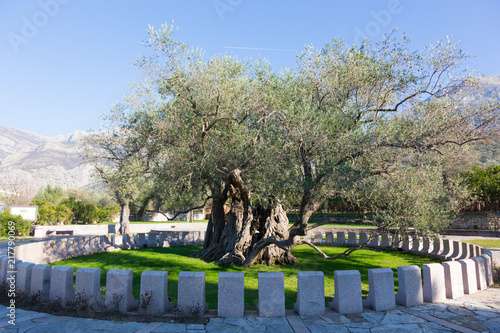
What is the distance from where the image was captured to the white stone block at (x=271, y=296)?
635 cm

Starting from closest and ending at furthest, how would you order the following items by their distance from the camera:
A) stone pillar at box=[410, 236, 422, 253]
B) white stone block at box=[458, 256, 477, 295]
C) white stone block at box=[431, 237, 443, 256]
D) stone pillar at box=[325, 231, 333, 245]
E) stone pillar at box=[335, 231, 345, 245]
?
white stone block at box=[458, 256, 477, 295] < white stone block at box=[431, 237, 443, 256] < stone pillar at box=[410, 236, 422, 253] < stone pillar at box=[335, 231, 345, 245] < stone pillar at box=[325, 231, 333, 245]

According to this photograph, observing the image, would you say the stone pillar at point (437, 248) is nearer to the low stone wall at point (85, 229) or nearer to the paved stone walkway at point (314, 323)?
the paved stone walkway at point (314, 323)

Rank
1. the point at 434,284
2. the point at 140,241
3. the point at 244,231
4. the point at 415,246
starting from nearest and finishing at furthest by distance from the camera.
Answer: the point at 434,284, the point at 244,231, the point at 415,246, the point at 140,241

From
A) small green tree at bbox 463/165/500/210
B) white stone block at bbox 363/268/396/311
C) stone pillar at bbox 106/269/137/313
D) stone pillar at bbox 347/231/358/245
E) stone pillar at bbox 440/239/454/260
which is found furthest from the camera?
small green tree at bbox 463/165/500/210

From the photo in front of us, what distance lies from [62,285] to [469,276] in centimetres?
990

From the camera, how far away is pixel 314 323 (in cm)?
599

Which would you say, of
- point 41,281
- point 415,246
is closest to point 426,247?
point 415,246

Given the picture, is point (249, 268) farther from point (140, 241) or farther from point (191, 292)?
point (140, 241)

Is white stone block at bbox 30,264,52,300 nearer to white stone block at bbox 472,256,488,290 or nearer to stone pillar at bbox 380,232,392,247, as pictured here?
white stone block at bbox 472,256,488,290

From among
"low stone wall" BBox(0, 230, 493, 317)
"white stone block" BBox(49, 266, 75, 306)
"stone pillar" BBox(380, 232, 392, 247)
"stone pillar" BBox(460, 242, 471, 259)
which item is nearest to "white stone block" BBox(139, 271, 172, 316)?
"low stone wall" BBox(0, 230, 493, 317)

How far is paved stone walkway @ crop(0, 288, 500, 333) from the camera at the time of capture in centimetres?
566

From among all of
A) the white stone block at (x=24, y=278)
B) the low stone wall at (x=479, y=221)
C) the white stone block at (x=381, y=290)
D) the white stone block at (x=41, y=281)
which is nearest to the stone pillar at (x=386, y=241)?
the white stone block at (x=381, y=290)

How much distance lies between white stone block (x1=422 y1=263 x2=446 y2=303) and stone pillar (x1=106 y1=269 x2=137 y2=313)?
21.6ft

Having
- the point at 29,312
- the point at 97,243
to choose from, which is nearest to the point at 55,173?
the point at 97,243
